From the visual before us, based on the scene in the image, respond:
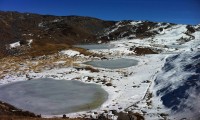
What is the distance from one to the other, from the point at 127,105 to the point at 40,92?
10898 millimetres

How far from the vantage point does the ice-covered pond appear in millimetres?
26206

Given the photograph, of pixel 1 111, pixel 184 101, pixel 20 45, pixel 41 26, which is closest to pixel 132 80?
pixel 184 101

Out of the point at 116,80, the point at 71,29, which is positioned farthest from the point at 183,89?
the point at 71,29

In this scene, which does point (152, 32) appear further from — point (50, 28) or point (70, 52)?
point (70, 52)

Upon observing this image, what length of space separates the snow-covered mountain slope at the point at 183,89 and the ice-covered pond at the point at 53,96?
234 inches

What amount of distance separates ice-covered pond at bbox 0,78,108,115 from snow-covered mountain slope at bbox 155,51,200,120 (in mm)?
5935

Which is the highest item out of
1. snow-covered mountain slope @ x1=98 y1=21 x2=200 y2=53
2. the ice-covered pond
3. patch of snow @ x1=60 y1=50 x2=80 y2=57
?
snow-covered mountain slope @ x1=98 y1=21 x2=200 y2=53

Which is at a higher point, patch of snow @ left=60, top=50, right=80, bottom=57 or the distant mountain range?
the distant mountain range

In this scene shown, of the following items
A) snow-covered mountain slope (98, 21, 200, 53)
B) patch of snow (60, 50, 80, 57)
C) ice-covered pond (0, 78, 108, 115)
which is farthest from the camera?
snow-covered mountain slope (98, 21, 200, 53)

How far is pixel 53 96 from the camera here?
1197 inches

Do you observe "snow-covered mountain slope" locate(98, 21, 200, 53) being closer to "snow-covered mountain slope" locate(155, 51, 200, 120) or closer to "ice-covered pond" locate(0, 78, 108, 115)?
"ice-covered pond" locate(0, 78, 108, 115)

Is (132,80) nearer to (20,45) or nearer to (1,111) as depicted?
(1,111)

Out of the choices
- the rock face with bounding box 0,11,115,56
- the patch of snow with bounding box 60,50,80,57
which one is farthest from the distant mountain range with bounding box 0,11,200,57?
the patch of snow with bounding box 60,50,80,57

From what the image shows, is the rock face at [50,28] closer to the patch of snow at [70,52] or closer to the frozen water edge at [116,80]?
the patch of snow at [70,52]
